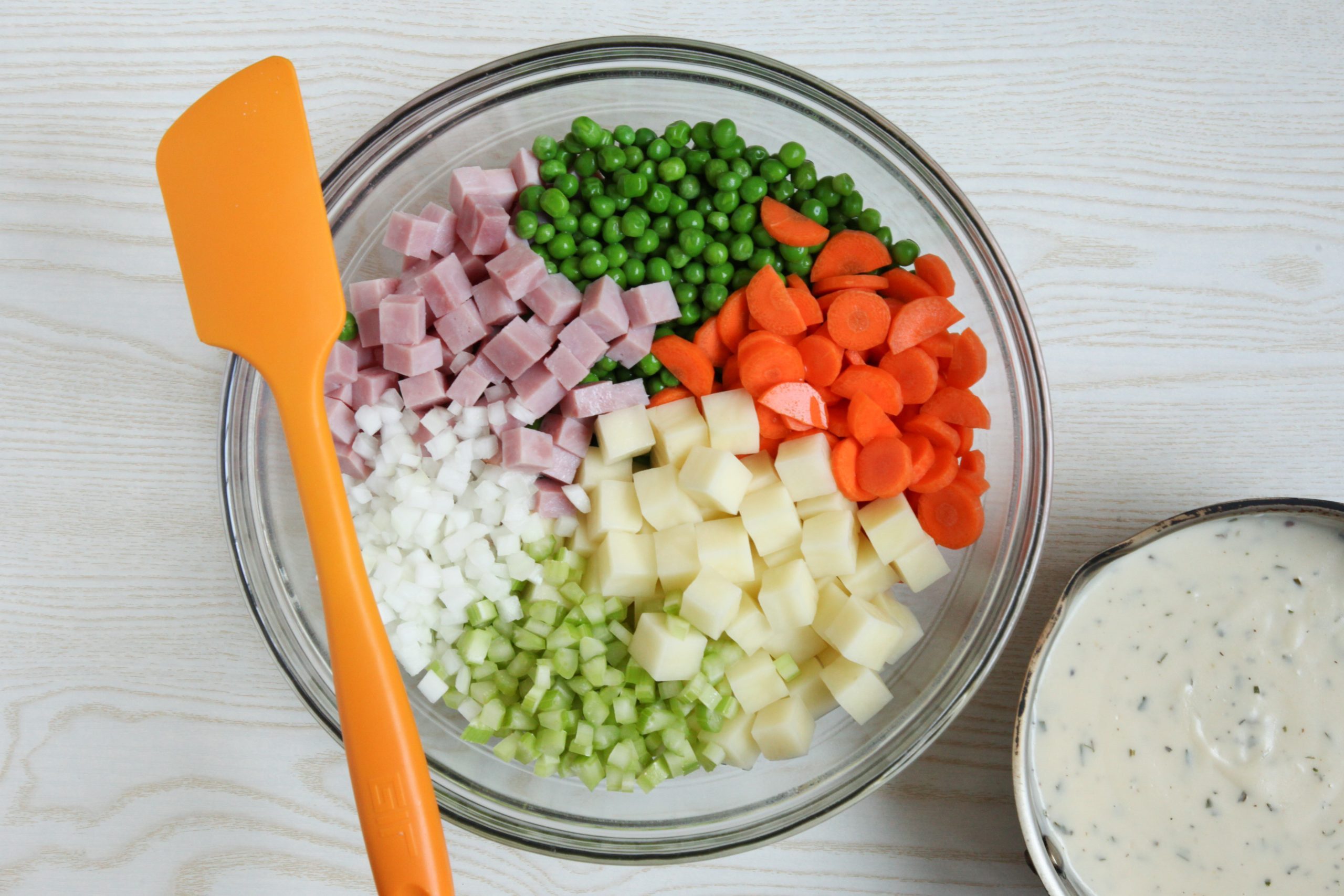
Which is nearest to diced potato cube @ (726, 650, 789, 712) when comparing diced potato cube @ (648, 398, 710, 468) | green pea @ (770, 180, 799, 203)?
diced potato cube @ (648, 398, 710, 468)

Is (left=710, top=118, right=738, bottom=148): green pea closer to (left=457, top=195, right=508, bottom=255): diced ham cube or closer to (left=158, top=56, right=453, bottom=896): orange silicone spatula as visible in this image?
(left=457, top=195, right=508, bottom=255): diced ham cube

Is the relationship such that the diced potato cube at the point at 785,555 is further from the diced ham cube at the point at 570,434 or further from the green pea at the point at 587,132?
the green pea at the point at 587,132

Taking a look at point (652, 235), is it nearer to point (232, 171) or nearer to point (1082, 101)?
point (232, 171)

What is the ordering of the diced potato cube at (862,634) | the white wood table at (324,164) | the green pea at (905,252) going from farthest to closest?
the white wood table at (324,164)
the green pea at (905,252)
the diced potato cube at (862,634)

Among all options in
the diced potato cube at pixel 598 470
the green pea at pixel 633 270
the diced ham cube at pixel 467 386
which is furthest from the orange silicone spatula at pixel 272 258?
the green pea at pixel 633 270

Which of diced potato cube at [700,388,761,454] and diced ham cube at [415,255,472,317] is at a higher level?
diced ham cube at [415,255,472,317]

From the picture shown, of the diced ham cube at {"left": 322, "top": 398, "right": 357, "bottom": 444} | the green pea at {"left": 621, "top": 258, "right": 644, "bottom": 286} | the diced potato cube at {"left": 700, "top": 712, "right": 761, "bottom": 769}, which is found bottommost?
the diced potato cube at {"left": 700, "top": 712, "right": 761, "bottom": 769}

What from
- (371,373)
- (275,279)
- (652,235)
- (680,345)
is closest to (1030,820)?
(680,345)
